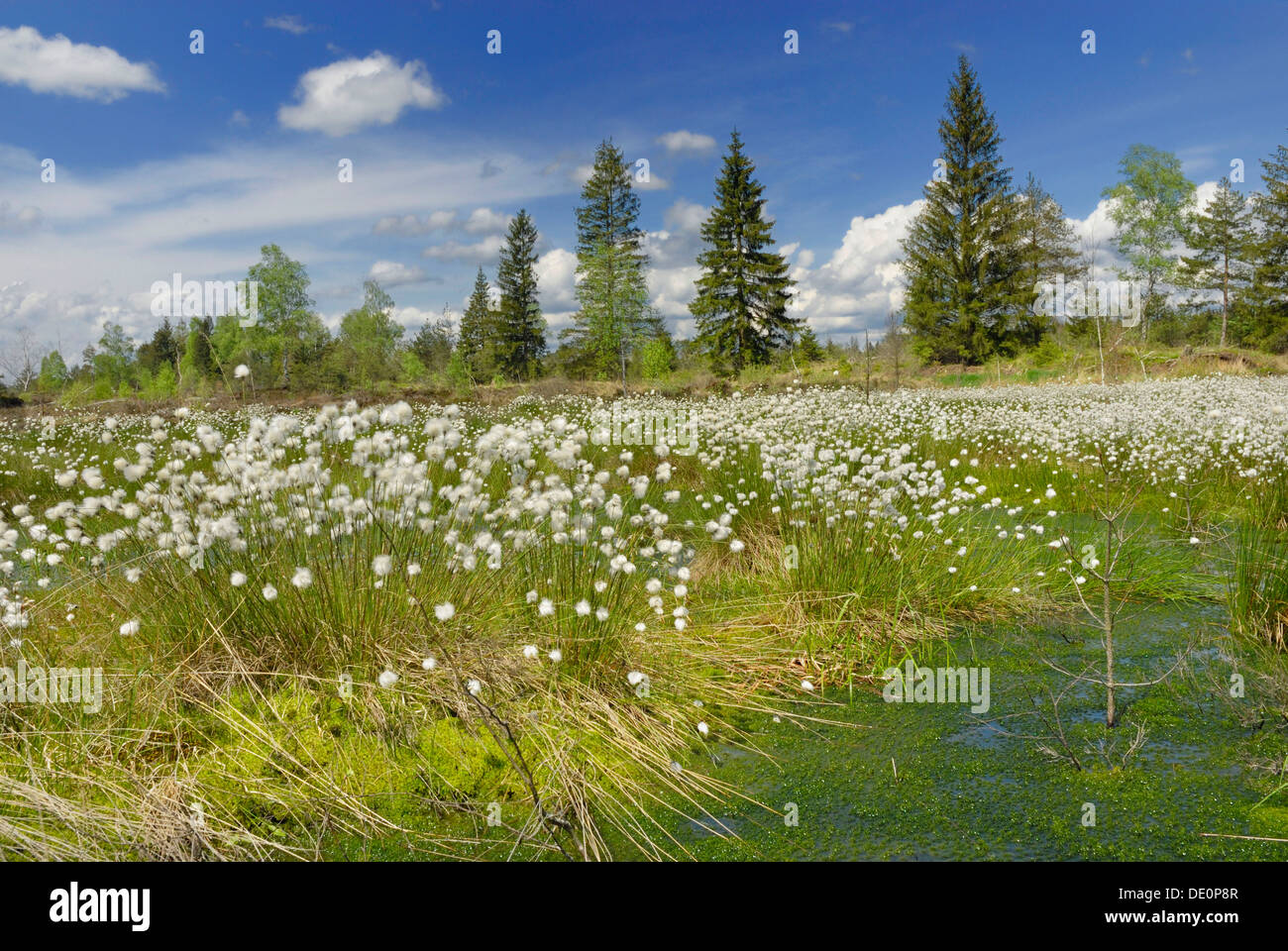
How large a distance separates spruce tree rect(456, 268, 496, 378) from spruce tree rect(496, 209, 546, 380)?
87 centimetres

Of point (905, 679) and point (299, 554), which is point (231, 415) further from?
point (905, 679)

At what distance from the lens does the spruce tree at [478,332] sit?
1731 inches

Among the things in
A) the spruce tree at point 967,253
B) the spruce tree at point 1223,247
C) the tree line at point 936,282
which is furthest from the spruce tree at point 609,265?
the spruce tree at point 1223,247

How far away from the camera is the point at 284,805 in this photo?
280 cm

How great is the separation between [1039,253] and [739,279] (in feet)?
46.8

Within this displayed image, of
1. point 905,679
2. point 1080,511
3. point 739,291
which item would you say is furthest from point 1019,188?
point 905,679

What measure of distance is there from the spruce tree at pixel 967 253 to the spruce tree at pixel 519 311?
21.7 meters

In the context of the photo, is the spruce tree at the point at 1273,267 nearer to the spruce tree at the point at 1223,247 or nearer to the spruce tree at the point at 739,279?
the spruce tree at the point at 1223,247

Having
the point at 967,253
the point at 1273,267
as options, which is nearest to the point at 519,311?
the point at 967,253

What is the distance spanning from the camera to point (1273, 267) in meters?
35.1

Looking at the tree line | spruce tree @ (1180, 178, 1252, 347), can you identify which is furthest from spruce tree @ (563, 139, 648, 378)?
spruce tree @ (1180, 178, 1252, 347)

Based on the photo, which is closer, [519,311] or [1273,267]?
[1273,267]

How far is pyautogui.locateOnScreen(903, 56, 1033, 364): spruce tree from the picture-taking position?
115ft

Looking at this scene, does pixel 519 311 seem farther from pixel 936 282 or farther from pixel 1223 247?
pixel 1223 247
